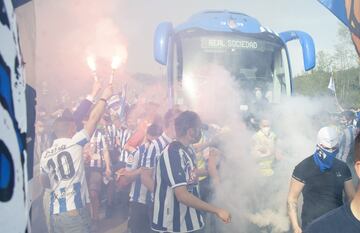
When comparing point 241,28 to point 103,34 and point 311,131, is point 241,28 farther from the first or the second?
point 103,34

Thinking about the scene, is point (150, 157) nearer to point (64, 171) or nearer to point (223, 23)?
point (64, 171)

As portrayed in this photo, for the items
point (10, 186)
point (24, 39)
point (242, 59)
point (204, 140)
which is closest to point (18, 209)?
point (10, 186)

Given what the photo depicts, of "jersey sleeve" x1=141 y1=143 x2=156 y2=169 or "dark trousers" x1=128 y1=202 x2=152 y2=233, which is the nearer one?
"jersey sleeve" x1=141 y1=143 x2=156 y2=169

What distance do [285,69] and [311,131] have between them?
1.05 m

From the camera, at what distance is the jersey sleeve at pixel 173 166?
2949mm

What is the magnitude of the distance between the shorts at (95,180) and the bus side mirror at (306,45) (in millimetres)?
3389

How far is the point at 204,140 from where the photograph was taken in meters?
5.06

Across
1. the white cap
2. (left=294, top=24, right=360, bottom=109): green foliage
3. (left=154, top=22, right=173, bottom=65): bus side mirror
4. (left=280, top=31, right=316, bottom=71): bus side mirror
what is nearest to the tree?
(left=294, top=24, right=360, bottom=109): green foliage

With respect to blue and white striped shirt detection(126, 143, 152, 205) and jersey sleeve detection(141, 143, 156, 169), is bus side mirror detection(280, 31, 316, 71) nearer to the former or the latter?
blue and white striped shirt detection(126, 143, 152, 205)

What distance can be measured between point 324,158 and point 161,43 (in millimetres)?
3151

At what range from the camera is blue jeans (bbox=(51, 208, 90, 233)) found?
3.34 m

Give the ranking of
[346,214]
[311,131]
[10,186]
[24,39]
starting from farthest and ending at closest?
1. [311,131]
2. [346,214]
3. [24,39]
4. [10,186]

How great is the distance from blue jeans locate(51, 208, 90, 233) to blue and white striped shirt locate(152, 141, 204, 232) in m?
0.65

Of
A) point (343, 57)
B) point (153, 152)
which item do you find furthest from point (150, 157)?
point (343, 57)
